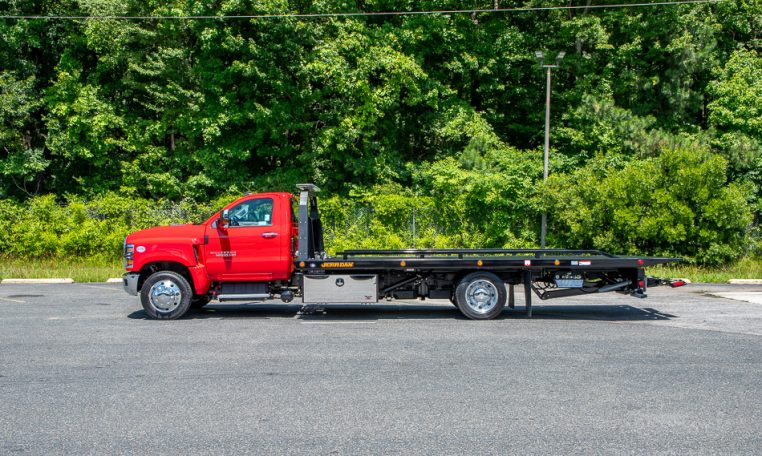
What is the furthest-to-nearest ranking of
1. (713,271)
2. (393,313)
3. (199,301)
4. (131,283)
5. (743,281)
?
(713,271)
(743,281)
(199,301)
(393,313)
(131,283)

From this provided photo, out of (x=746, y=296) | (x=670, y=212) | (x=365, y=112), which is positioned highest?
(x=365, y=112)

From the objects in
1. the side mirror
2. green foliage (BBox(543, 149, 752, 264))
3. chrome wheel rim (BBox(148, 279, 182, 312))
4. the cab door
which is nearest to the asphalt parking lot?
chrome wheel rim (BBox(148, 279, 182, 312))

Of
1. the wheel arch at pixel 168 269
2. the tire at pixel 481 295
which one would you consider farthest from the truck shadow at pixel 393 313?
the wheel arch at pixel 168 269

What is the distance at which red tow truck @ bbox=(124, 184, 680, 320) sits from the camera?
11648 mm

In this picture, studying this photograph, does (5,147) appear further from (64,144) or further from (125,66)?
(125,66)

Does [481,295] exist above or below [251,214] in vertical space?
below

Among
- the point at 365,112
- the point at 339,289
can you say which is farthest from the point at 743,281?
the point at 365,112

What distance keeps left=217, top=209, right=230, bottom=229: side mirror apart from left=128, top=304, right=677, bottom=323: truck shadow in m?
1.88

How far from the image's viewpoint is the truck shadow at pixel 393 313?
40.1ft

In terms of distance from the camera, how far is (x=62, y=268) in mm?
22281

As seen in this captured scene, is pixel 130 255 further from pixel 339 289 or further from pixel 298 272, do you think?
pixel 339 289

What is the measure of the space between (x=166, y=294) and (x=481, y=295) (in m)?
5.67

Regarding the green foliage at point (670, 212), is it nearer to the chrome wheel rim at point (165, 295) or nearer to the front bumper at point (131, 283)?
the chrome wheel rim at point (165, 295)

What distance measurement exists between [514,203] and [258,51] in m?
12.2
